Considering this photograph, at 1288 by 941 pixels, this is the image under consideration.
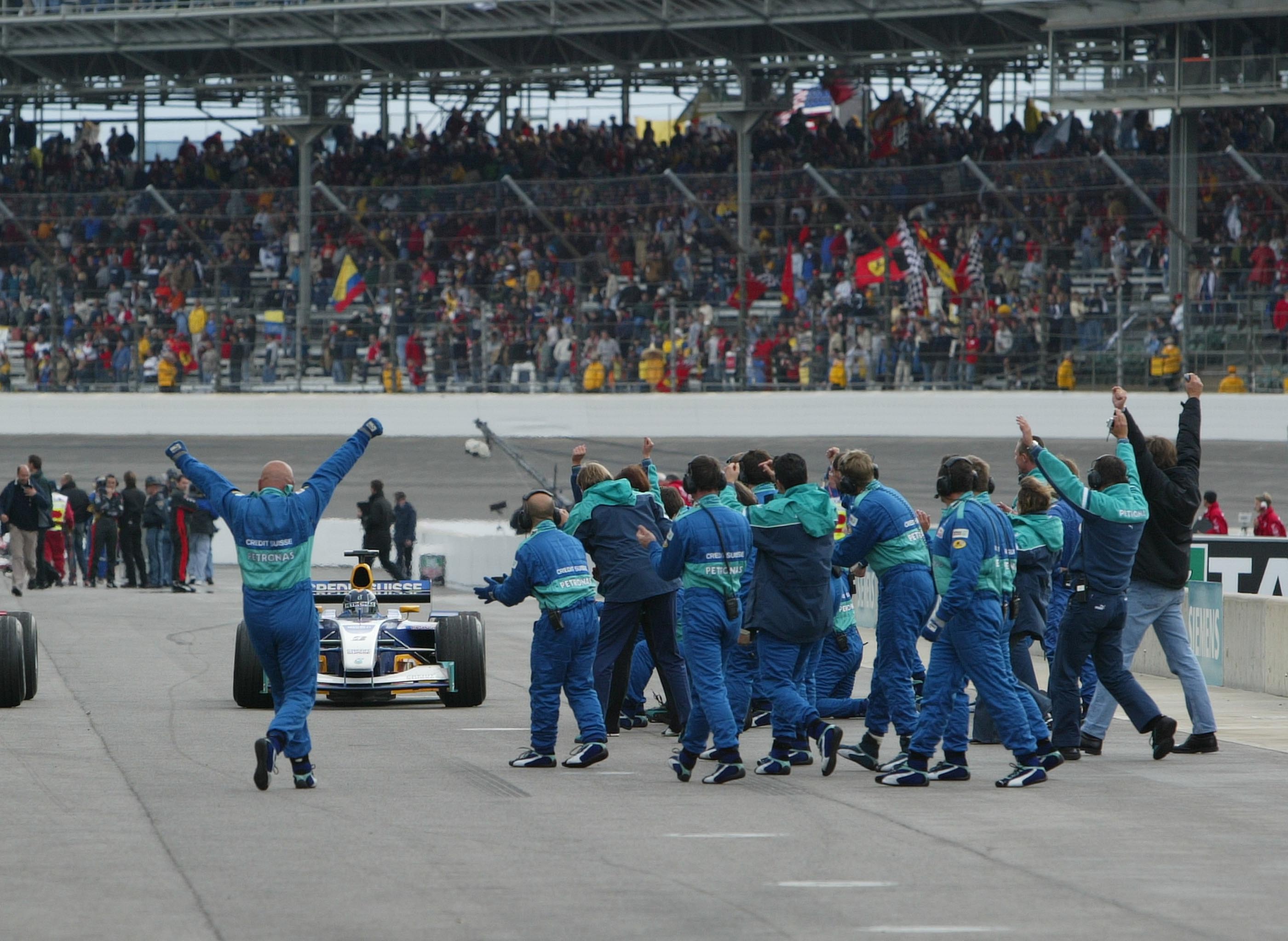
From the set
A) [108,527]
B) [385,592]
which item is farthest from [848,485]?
[108,527]

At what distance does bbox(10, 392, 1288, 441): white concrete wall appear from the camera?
92.0 ft

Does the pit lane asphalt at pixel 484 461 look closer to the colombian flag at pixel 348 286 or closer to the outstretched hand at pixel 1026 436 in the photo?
the colombian flag at pixel 348 286

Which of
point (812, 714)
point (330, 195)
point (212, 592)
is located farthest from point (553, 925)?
point (330, 195)

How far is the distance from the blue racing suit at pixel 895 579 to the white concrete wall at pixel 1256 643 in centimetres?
464

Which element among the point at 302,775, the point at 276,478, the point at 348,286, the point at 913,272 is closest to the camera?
the point at 302,775

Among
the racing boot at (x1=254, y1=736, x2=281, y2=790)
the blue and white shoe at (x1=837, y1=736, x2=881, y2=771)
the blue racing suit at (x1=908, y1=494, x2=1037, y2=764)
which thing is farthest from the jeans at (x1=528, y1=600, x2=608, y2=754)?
the blue racing suit at (x1=908, y1=494, x2=1037, y2=764)

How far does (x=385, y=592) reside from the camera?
12.5 m

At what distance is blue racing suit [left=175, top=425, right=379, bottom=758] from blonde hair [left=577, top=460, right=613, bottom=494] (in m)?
2.09

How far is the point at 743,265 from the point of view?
31.6m

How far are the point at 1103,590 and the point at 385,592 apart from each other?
4.92 meters

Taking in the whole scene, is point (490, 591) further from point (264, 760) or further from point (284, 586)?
point (264, 760)

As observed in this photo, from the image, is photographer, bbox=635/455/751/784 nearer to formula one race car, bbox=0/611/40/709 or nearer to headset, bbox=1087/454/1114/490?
headset, bbox=1087/454/1114/490

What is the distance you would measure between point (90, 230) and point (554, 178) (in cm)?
872

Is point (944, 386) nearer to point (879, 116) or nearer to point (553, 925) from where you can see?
point (879, 116)
